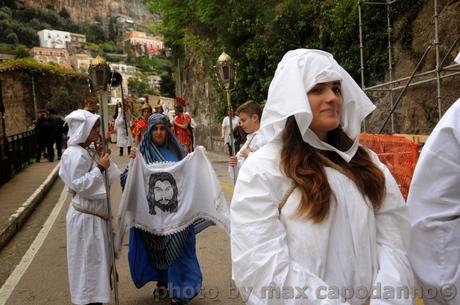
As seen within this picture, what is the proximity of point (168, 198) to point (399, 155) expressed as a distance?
3.57 meters

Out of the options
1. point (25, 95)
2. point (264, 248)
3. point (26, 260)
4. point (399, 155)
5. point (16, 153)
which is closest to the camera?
point (264, 248)

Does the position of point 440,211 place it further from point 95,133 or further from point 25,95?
point 25,95

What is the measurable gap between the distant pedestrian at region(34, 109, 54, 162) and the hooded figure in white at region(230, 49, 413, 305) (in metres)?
19.6

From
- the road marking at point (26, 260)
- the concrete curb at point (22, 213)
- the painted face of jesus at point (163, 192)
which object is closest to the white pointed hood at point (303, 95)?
the painted face of jesus at point (163, 192)

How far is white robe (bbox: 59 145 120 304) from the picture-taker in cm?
443

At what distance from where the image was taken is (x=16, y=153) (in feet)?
56.3

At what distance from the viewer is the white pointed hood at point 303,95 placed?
2.04 meters

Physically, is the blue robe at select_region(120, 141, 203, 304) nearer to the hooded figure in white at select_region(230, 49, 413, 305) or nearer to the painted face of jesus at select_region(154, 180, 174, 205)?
the painted face of jesus at select_region(154, 180, 174, 205)

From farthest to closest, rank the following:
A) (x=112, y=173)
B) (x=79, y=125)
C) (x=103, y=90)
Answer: (x=112, y=173) → (x=103, y=90) → (x=79, y=125)

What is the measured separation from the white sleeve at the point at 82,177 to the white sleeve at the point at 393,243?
296cm

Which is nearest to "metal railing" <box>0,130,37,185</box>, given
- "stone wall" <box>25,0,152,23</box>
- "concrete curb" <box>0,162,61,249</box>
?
"concrete curb" <box>0,162,61,249</box>

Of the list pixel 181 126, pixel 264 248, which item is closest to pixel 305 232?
pixel 264 248

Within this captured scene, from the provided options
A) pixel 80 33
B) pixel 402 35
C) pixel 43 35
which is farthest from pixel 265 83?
pixel 80 33

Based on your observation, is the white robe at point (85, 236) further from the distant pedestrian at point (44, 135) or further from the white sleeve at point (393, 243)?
the distant pedestrian at point (44, 135)
